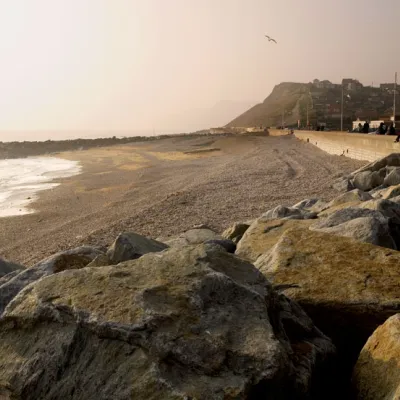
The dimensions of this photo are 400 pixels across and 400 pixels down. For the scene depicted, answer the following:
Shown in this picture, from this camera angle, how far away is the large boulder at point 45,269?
400cm

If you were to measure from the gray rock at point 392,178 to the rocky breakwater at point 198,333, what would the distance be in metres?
8.84

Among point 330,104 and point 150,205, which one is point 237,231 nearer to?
point 150,205

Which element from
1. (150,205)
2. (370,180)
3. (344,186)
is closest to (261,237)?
(370,180)

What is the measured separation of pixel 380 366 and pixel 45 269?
9.72 ft

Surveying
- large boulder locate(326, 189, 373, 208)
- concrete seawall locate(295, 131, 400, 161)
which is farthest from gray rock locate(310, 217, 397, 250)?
concrete seawall locate(295, 131, 400, 161)

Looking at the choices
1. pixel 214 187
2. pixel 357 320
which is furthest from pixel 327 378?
pixel 214 187

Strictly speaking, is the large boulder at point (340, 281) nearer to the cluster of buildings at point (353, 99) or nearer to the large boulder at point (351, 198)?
the large boulder at point (351, 198)

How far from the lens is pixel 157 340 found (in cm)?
247

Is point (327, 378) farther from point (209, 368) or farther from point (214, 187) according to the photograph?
point (214, 187)

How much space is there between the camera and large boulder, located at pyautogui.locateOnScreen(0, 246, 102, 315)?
4.00 m

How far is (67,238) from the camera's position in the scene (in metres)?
14.0

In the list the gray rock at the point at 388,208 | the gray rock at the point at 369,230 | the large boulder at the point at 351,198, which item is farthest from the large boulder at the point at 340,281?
the large boulder at the point at 351,198

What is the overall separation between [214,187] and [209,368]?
17674mm

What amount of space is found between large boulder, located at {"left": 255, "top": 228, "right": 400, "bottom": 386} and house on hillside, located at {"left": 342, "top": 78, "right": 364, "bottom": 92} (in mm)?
159642
